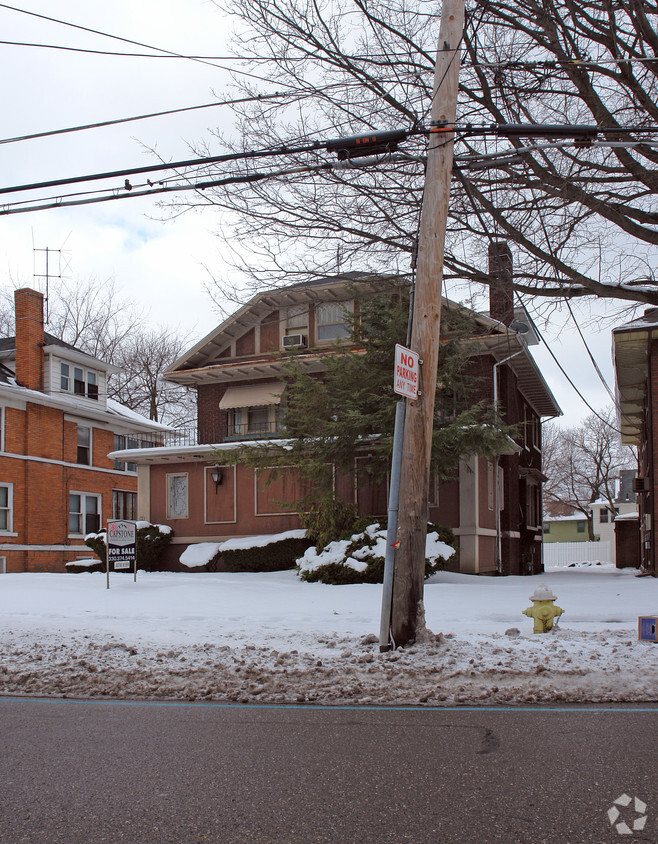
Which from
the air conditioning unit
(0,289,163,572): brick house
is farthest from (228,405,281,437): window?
(0,289,163,572): brick house

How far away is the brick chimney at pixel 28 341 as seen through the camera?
32.6m

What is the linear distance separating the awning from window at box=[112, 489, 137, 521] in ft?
36.9

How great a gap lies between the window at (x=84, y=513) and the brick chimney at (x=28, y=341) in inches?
197

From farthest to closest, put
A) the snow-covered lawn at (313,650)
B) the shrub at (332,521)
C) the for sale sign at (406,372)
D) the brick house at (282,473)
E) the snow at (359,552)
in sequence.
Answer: the brick house at (282,473) → the shrub at (332,521) → the snow at (359,552) → the for sale sign at (406,372) → the snow-covered lawn at (313,650)

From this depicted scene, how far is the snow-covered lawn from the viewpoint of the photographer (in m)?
7.32

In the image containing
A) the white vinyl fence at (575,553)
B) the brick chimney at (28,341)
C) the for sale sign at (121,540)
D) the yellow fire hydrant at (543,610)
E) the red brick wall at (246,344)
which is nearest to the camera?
the yellow fire hydrant at (543,610)

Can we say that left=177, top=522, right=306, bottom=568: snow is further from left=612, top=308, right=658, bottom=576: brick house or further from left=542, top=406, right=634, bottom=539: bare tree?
left=542, top=406, right=634, bottom=539: bare tree

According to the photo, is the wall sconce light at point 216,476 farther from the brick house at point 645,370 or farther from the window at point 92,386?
the window at point 92,386

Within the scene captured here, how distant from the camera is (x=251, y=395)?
28.0 meters

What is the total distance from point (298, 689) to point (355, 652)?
1.63 meters

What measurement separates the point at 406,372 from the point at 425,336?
65 centimetres

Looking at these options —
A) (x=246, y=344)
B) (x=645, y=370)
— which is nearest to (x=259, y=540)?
(x=246, y=344)

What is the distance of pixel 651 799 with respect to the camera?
163 inches

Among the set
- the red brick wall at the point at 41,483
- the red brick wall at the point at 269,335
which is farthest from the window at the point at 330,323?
the red brick wall at the point at 41,483
